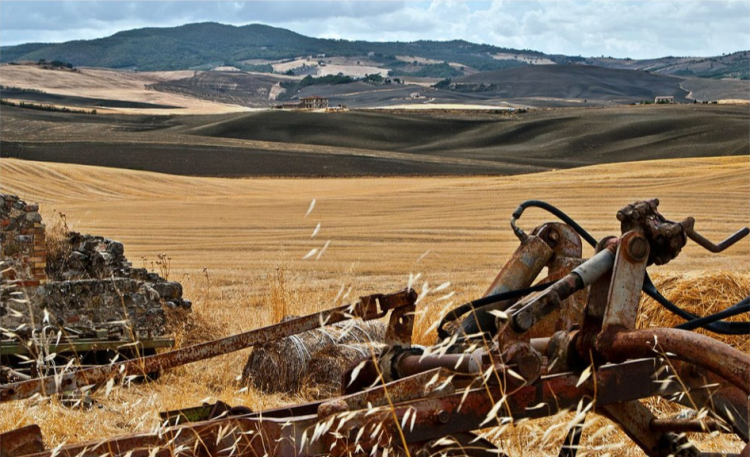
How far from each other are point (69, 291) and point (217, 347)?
5710mm

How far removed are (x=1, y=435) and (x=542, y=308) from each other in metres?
1.80

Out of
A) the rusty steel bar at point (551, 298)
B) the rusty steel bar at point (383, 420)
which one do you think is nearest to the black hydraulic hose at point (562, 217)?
the rusty steel bar at point (551, 298)

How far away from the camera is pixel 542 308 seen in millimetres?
2607

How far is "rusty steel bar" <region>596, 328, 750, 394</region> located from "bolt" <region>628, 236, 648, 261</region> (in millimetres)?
230

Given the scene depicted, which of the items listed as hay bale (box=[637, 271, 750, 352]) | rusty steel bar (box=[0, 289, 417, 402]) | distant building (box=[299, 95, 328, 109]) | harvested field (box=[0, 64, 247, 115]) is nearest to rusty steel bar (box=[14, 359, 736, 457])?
rusty steel bar (box=[0, 289, 417, 402])

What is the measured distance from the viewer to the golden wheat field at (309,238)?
5.27 m

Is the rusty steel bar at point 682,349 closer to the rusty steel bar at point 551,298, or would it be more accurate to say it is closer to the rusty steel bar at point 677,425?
the rusty steel bar at point 551,298

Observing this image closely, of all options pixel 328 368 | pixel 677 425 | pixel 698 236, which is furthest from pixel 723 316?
pixel 328 368

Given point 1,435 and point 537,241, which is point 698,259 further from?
point 1,435

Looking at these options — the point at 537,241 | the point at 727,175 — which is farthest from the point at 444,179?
the point at 537,241

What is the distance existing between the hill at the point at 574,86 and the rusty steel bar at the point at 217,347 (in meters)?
173

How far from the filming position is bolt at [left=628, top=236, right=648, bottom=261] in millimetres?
2695

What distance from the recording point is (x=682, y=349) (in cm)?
251

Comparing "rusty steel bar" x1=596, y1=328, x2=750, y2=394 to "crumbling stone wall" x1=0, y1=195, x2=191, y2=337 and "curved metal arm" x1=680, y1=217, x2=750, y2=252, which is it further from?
"crumbling stone wall" x1=0, y1=195, x2=191, y2=337
